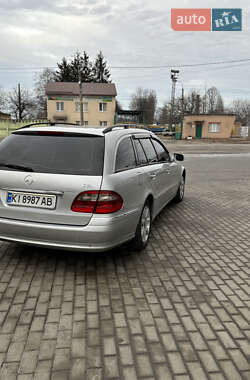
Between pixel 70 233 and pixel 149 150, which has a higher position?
pixel 149 150

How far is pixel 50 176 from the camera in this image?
3.20 metres

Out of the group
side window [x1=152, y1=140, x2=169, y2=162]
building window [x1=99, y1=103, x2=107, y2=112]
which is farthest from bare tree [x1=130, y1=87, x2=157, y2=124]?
side window [x1=152, y1=140, x2=169, y2=162]

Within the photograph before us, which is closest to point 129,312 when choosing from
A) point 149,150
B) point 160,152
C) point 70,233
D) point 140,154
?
point 70,233

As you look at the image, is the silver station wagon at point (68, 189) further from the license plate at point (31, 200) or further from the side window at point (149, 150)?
the side window at point (149, 150)

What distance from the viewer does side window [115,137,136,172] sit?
3568 mm

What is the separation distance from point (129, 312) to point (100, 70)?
7482cm

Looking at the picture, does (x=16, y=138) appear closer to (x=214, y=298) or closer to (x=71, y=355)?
(x=71, y=355)

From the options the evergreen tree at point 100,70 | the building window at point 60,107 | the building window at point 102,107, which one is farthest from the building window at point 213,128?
the evergreen tree at point 100,70

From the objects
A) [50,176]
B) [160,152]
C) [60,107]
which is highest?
[60,107]

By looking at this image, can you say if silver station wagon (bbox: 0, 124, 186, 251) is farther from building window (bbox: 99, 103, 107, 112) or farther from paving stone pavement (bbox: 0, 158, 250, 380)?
building window (bbox: 99, 103, 107, 112)

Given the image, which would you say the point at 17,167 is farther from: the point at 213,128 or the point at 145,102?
the point at 145,102

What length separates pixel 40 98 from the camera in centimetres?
6556

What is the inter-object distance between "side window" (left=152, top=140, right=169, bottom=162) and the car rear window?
1944mm

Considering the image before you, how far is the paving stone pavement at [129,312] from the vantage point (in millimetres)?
2184
